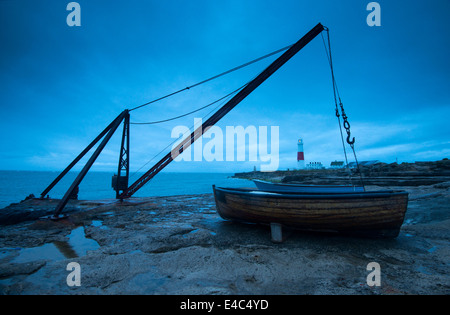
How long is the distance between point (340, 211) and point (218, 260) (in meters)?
2.84

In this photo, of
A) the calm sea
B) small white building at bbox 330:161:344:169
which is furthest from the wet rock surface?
small white building at bbox 330:161:344:169

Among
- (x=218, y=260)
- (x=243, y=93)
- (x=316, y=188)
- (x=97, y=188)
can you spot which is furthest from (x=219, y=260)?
(x=97, y=188)

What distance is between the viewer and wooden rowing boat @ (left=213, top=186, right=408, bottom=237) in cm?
414

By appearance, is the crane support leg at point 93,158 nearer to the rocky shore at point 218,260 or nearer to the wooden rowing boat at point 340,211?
the rocky shore at point 218,260

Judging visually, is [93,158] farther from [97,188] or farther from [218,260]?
[97,188]

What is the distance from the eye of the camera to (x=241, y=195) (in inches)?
201

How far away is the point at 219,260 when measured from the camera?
3.64 m

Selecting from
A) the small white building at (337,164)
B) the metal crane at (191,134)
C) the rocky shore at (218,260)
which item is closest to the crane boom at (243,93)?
the metal crane at (191,134)

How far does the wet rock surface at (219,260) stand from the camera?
2.79 metres

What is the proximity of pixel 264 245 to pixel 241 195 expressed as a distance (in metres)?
1.32

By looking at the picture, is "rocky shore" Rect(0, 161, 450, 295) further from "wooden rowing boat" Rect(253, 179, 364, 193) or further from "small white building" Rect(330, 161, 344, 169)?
"small white building" Rect(330, 161, 344, 169)

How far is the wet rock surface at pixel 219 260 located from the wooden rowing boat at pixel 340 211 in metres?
0.38

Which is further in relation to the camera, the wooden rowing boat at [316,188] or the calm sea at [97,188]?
the calm sea at [97,188]
